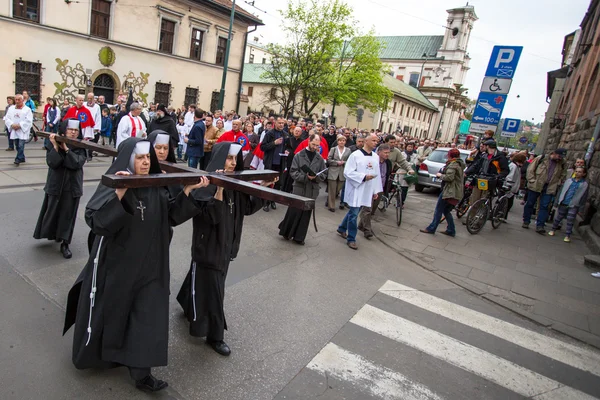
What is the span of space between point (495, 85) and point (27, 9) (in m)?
21.5

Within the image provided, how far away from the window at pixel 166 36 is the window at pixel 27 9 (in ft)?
22.4

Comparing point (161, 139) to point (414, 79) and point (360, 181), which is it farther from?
point (414, 79)

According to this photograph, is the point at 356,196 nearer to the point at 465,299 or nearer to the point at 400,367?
the point at 465,299

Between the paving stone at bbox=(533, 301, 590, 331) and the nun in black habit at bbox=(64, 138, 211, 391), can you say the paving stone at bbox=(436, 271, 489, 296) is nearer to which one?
the paving stone at bbox=(533, 301, 590, 331)

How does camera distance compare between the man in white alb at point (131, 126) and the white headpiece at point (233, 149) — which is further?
the man in white alb at point (131, 126)

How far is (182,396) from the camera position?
2.81m

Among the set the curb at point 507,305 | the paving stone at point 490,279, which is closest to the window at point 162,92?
the curb at point 507,305

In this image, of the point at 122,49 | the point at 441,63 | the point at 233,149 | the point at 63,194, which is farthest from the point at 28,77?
the point at 441,63

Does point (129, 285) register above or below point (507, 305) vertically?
above

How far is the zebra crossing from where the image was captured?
326cm

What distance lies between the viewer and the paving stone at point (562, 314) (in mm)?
5059

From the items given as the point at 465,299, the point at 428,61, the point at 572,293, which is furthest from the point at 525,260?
the point at 428,61

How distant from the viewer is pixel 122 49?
22703 millimetres

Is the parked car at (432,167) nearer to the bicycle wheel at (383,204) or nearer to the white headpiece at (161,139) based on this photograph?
the bicycle wheel at (383,204)
